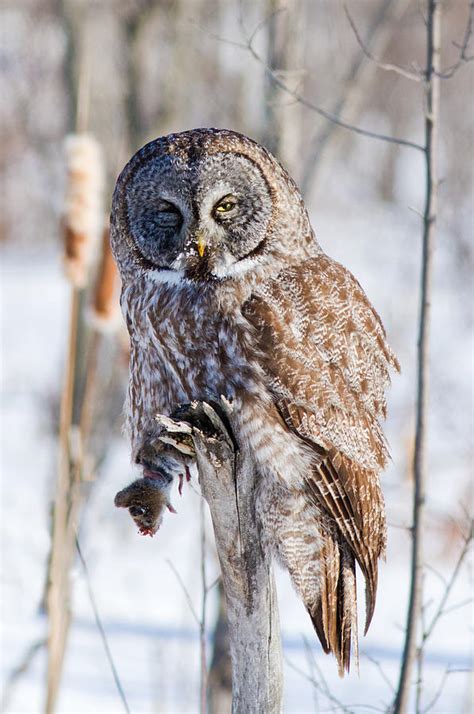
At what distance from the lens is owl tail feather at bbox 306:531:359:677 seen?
2.49 metres

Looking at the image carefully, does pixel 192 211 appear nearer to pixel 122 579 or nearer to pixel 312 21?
pixel 122 579

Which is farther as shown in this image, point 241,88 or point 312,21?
point 312,21

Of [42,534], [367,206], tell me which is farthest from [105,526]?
[367,206]

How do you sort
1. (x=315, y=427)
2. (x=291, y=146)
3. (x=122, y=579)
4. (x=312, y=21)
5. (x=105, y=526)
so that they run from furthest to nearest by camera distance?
(x=312, y=21) < (x=105, y=526) < (x=122, y=579) < (x=291, y=146) < (x=315, y=427)

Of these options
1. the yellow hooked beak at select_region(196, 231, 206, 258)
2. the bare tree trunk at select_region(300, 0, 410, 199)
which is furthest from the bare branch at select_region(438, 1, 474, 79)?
the bare tree trunk at select_region(300, 0, 410, 199)

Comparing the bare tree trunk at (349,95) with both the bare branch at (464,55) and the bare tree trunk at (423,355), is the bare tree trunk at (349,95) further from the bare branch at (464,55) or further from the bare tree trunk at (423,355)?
the bare tree trunk at (423,355)

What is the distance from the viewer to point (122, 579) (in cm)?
652

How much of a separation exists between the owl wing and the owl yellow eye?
0.66 ft

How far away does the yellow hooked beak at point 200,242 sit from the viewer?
7.95 feet

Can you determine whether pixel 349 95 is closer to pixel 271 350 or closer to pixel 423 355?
pixel 423 355

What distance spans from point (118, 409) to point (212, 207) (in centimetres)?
548

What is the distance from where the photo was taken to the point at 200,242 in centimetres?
243

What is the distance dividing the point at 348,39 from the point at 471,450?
116 inches

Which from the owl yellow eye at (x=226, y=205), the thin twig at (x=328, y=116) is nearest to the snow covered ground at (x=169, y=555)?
the owl yellow eye at (x=226, y=205)
